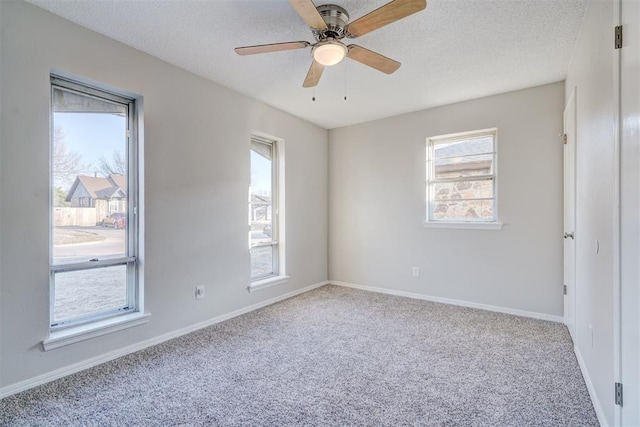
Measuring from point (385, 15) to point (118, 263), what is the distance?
277cm

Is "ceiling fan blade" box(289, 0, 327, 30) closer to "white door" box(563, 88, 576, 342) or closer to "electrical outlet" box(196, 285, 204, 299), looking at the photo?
"white door" box(563, 88, 576, 342)

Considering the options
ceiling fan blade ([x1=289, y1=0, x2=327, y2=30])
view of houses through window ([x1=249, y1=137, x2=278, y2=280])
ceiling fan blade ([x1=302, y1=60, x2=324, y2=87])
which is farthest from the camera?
view of houses through window ([x1=249, y1=137, x2=278, y2=280])

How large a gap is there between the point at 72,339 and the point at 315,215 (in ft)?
10.6

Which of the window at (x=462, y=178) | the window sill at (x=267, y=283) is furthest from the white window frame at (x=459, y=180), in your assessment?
the window sill at (x=267, y=283)

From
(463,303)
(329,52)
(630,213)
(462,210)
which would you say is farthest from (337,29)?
(463,303)

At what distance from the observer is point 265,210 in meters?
4.20

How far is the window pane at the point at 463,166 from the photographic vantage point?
12.5 feet

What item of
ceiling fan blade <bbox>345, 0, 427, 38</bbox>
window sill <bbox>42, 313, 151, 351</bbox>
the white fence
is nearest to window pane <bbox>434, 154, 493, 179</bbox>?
ceiling fan blade <bbox>345, 0, 427, 38</bbox>

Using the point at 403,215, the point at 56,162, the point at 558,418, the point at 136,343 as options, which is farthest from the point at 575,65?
the point at 136,343

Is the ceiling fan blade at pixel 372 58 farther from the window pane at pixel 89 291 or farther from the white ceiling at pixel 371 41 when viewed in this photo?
the window pane at pixel 89 291

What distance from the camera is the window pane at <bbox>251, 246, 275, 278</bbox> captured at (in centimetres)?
402

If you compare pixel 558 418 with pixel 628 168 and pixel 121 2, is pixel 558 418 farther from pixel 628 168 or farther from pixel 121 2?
pixel 121 2

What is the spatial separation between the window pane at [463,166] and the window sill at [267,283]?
249 centimetres

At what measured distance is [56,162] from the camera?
2.34 metres
